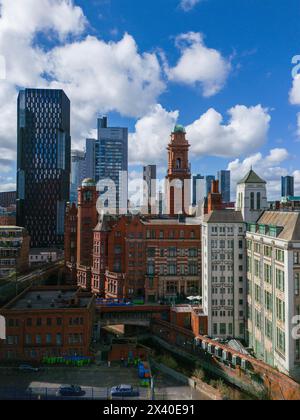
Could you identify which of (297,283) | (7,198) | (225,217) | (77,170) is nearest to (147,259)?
(225,217)

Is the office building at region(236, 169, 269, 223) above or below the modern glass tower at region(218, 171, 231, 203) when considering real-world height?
below

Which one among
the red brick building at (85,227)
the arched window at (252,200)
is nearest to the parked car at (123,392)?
the arched window at (252,200)

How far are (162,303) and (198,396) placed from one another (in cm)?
→ 1729

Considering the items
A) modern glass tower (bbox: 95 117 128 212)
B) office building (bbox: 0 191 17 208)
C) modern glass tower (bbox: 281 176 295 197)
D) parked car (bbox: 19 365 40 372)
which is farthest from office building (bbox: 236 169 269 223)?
office building (bbox: 0 191 17 208)

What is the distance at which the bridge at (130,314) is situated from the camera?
43.4m

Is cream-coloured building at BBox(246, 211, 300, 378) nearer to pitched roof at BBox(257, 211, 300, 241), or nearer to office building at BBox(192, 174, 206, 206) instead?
pitched roof at BBox(257, 211, 300, 241)

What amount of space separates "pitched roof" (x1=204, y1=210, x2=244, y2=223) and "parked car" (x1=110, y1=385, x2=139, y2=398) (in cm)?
1941

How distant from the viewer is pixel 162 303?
45.5 meters

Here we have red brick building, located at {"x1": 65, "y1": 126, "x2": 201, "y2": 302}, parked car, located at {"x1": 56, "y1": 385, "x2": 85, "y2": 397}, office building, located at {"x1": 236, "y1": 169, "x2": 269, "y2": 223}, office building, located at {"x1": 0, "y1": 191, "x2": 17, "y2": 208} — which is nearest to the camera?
parked car, located at {"x1": 56, "y1": 385, "x2": 85, "y2": 397}

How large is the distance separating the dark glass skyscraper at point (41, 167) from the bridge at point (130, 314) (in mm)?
55232

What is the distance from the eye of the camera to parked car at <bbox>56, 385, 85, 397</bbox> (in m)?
27.4

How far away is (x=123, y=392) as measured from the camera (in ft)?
90.5
